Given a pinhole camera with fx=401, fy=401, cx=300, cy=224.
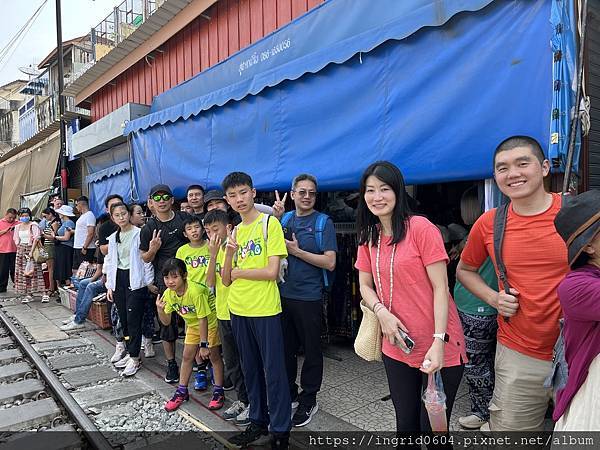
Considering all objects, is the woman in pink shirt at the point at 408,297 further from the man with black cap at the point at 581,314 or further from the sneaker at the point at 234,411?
the sneaker at the point at 234,411

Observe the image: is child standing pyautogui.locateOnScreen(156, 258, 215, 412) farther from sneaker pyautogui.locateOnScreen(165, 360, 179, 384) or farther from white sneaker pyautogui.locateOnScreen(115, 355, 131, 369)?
white sneaker pyautogui.locateOnScreen(115, 355, 131, 369)

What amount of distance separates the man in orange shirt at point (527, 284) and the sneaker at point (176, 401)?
2641 mm

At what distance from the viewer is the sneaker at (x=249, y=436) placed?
2.79 metres

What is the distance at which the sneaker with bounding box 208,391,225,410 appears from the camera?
3.44m

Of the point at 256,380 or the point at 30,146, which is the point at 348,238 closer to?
the point at 256,380

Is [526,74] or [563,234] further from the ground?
[526,74]

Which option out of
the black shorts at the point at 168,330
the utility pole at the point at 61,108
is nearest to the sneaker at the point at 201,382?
the black shorts at the point at 168,330

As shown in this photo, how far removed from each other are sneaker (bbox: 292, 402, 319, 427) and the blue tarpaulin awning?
178cm

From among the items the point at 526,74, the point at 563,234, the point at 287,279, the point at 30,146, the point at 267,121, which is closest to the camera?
the point at 563,234

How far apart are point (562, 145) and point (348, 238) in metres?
2.51

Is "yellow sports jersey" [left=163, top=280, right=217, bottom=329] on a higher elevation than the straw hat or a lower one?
lower

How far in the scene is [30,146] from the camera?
644 inches

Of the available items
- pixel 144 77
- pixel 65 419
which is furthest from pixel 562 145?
pixel 144 77

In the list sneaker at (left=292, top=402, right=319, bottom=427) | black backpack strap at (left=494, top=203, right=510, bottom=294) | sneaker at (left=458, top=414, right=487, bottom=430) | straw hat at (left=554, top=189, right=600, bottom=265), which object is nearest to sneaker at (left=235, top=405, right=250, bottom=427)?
sneaker at (left=292, top=402, right=319, bottom=427)
